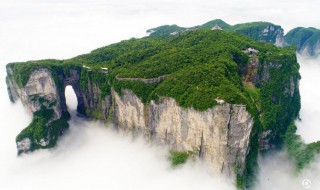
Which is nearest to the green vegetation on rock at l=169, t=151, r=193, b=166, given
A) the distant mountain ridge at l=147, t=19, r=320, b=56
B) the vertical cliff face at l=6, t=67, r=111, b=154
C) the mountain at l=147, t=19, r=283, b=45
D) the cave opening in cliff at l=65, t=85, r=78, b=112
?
the vertical cliff face at l=6, t=67, r=111, b=154

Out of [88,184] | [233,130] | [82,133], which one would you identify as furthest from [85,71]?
[233,130]

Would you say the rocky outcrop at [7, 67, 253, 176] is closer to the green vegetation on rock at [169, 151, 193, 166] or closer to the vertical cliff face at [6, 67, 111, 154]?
the vertical cliff face at [6, 67, 111, 154]

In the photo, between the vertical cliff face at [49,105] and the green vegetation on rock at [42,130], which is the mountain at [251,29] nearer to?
the vertical cliff face at [49,105]

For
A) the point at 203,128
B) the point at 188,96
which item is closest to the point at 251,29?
the point at 188,96

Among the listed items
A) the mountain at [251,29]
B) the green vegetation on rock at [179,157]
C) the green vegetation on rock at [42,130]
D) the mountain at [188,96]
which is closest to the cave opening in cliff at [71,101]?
the mountain at [188,96]

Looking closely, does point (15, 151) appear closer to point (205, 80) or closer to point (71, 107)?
point (71, 107)

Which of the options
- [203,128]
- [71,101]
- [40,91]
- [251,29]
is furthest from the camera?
[251,29]

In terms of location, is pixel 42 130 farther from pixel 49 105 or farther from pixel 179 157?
pixel 179 157

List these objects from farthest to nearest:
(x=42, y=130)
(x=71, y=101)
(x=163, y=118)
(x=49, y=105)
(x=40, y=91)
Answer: (x=71, y=101) < (x=49, y=105) < (x=40, y=91) < (x=42, y=130) < (x=163, y=118)
